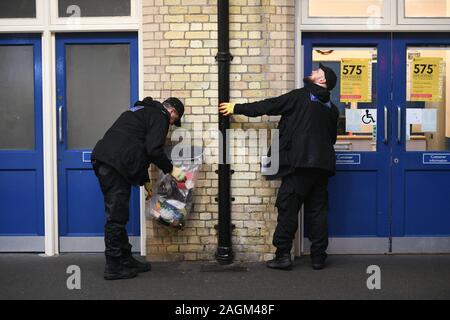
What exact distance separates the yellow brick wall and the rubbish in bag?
24 centimetres

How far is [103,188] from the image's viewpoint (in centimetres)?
581

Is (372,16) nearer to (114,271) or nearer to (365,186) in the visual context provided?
(365,186)

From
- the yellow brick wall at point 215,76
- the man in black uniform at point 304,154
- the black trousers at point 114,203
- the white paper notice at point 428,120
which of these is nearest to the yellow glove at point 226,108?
the man in black uniform at point 304,154

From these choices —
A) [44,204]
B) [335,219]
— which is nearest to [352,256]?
[335,219]

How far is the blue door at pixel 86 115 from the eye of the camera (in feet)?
22.6

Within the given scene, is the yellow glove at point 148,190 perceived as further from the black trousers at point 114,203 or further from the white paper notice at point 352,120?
the white paper notice at point 352,120

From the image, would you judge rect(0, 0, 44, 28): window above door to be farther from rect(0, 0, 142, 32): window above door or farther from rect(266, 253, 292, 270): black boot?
rect(266, 253, 292, 270): black boot

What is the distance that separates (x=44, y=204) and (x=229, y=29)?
2.81 metres

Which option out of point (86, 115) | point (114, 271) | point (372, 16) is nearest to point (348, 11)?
point (372, 16)

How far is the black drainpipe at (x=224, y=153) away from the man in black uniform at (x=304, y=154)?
205 mm

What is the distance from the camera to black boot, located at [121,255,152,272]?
6.07 meters

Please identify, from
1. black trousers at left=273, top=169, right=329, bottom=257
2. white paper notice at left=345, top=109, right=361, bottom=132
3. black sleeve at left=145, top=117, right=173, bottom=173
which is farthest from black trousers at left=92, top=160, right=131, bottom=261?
white paper notice at left=345, top=109, right=361, bottom=132

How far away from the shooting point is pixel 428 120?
691 centimetres
